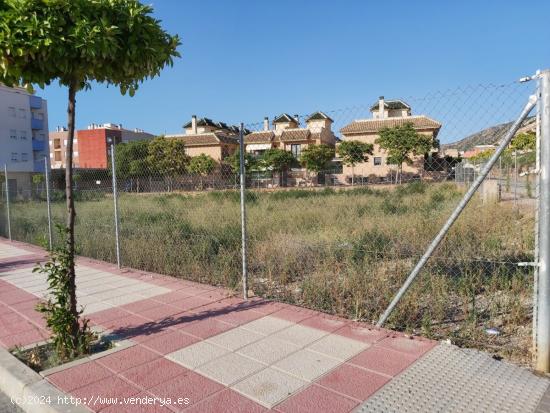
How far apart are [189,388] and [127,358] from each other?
0.90 meters

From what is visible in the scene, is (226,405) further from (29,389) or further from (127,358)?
(29,389)

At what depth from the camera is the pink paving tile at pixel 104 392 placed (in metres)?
3.10

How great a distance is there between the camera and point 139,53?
363 centimetres

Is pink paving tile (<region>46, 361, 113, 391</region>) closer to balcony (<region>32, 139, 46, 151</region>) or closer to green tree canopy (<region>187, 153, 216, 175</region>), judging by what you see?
green tree canopy (<region>187, 153, 216, 175</region>)

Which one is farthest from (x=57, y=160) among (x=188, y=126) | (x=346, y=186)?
(x=346, y=186)

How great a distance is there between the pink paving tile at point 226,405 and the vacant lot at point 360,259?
2.02 m

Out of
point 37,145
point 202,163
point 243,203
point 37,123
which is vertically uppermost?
point 37,123

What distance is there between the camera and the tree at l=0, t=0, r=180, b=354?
315cm

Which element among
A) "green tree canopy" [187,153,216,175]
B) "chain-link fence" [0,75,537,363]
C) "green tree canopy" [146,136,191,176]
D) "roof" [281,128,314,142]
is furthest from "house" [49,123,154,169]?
"chain-link fence" [0,75,537,363]

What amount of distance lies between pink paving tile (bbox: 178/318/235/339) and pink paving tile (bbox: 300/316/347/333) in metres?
0.83

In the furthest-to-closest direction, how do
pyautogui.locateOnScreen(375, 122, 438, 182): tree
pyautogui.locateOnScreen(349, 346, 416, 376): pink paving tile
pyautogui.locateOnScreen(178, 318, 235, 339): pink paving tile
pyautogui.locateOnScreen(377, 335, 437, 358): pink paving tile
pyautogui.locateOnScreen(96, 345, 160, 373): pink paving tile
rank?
pyautogui.locateOnScreen(375, 122, 438, 182): tree, pyautogui.locateOnScreen(178, 318, 235, 339): pink paving tile, pyautogui.locateOnScreen(377, 335, 437, 358): pink paving tile, pyautogui.locateOnScreen(96, 345, 160, 373): pink paving tile, pyautogui.locateOnScreen(349, 346, 416, 376): pink paving tile

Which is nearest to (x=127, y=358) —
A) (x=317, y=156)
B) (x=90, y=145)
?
(x=317, y=156)

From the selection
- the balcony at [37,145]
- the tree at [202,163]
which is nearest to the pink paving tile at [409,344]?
the tree at [202,163]

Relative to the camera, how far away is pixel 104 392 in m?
3.25
